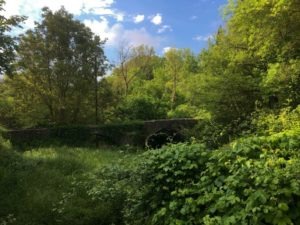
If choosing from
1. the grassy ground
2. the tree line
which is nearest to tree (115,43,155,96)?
the tree line

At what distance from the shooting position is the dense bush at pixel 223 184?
4.36 meters

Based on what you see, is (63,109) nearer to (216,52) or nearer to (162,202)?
(216,52)

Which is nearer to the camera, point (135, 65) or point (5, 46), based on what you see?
point (5, 46)

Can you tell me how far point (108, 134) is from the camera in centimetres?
2411

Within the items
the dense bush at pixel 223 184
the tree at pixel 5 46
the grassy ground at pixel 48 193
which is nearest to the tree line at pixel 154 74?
the tree at pixel 5 46

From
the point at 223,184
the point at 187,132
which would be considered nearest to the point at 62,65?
the point at 187,132

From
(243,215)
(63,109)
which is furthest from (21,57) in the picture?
(243,215)

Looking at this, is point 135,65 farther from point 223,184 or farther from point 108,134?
point 223,184

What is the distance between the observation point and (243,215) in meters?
4.33

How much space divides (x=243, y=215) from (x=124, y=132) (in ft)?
67.0

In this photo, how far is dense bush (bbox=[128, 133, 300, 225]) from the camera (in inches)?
172

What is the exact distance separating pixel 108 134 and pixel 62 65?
5.02 m

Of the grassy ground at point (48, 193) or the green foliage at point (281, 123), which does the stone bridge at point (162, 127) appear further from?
the green foliage at point (281, 123)

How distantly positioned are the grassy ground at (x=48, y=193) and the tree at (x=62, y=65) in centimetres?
1112
